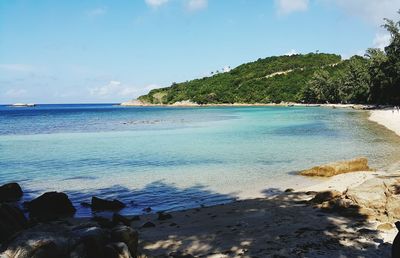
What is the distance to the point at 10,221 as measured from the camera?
9477 mm

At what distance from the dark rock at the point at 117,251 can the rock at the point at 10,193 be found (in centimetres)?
989

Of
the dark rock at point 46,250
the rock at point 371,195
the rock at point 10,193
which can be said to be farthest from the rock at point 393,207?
the rock at point 10,193

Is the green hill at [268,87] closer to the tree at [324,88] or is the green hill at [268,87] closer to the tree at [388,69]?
the tree at [324,88]

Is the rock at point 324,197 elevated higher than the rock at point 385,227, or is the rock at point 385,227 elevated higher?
the rock at point 385,227

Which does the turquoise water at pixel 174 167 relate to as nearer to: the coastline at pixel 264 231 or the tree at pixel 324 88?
the coastline at pixel 264 231

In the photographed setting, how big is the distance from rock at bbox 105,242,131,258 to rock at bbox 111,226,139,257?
446 mm

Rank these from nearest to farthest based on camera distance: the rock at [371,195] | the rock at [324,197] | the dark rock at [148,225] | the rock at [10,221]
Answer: the rock at [10,221]
the rock at [371,195]
the dark rock at [148,225]
the rock at [324,197]

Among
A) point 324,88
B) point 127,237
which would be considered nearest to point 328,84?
point 324,88

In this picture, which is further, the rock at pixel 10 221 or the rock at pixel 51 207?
the rock at pixel 51 207

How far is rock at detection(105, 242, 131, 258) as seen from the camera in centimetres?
636

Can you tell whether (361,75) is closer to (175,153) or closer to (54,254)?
(175,153)

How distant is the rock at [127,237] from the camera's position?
7133 mm

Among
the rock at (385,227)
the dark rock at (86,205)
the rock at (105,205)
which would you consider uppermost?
the rock at (385,227)

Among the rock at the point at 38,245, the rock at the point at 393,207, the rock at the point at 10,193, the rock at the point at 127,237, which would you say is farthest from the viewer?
the rock at the point at 10,193
